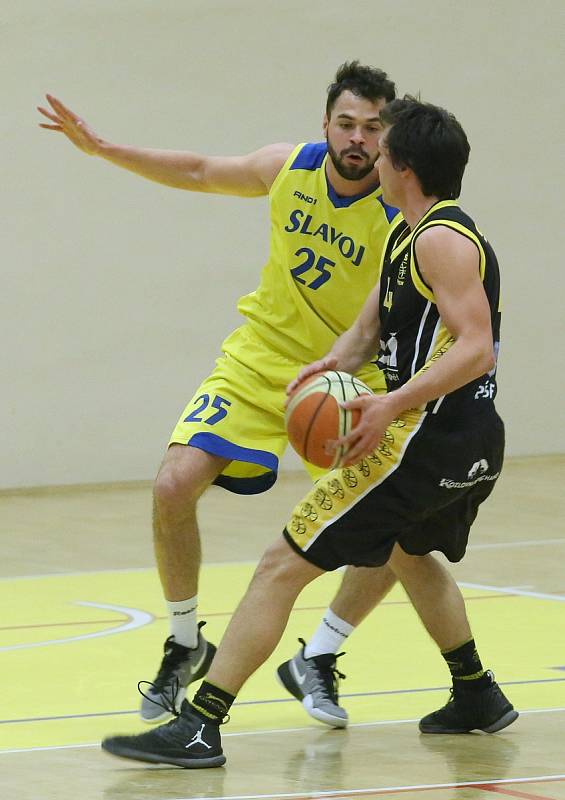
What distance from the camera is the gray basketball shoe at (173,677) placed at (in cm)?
470

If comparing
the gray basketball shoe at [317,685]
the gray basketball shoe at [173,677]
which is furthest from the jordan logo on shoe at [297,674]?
the gray basketball shoe at [173,677]

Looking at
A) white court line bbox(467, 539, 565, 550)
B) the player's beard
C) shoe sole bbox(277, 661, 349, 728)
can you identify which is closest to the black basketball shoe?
shoe sole bbox(277, 661, 349, 728)

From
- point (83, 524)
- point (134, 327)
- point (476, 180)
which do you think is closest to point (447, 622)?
point (83, 524)

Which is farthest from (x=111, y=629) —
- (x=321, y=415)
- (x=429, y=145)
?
(x=429, y=145)

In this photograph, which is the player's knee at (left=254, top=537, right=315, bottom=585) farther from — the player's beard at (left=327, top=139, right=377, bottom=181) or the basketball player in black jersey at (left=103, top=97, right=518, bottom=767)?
the player's beard at (left=327, top=139, right=377, bottom=181)

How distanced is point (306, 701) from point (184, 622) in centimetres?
48

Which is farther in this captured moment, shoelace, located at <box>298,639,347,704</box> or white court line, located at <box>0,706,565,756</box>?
shoelace, located at <box>298,639,347,704</box>

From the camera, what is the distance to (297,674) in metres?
4.91

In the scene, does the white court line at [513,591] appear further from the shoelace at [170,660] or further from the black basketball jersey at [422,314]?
the black basketball jersey at [422,314]

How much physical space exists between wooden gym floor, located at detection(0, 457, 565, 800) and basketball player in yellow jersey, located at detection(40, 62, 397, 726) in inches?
13.3

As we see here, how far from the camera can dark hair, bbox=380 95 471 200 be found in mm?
4191

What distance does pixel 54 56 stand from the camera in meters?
11.8

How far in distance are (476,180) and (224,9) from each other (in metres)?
2.57

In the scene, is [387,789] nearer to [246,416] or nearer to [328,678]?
[328,678]
